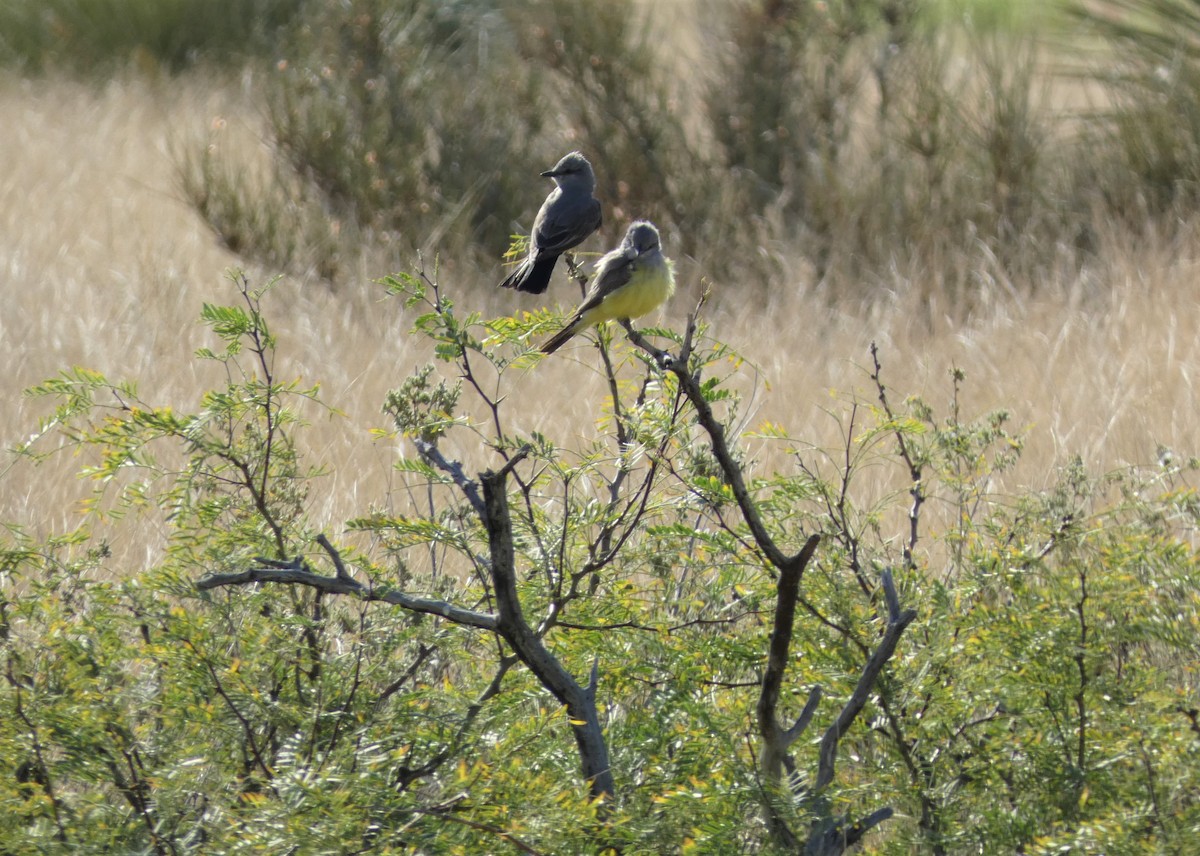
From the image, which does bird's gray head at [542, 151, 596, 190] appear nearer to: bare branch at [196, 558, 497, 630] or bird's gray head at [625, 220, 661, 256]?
bird's gray head at [625, 220, 661, 256]

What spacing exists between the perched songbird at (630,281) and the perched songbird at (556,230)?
2.06 feet

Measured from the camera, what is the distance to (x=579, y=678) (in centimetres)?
227

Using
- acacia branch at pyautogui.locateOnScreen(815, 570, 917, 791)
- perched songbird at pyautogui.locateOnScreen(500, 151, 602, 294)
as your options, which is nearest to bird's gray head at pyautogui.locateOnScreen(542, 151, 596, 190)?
perched songbird at pyautogui.locateOnScreen(500, 151, 602, 294)

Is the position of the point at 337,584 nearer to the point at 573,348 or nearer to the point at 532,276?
the point at 532,276

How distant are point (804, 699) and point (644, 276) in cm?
106

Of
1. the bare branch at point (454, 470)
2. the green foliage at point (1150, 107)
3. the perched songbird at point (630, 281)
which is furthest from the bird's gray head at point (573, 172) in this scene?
the green foliage at point (1150, 107)

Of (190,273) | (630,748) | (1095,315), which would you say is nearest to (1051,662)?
(630,748)

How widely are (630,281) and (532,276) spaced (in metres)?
0.99

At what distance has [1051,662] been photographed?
6.81 ft

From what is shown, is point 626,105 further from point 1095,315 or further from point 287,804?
point 287,804

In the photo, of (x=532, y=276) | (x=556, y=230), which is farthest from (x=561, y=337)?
(x=556, y=230)

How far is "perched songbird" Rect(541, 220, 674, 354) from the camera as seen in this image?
2789 millimetres

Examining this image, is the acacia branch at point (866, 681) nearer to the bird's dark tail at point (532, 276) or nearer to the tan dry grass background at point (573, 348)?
the tan dry grass background at point (573, 348)

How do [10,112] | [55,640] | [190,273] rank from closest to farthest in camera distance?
[55,640] < [190,273] < [10,112]
